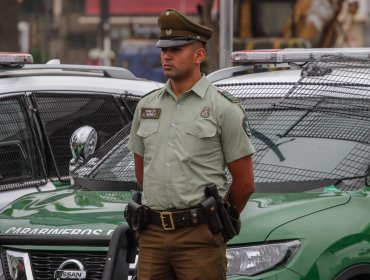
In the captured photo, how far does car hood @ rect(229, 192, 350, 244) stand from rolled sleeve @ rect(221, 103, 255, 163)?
1.35 feet

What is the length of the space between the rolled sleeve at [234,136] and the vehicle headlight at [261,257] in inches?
18.4

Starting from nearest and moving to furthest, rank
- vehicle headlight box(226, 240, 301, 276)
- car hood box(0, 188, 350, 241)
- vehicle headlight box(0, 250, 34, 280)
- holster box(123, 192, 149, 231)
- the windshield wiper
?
holster box(123, 192, 149, 231) → vehicle headlight box(226, 240, 301, 276) → car hood box(0, 188, 350, 241) → vehicle headlight box(0, 250, 34, 280) → the windshield wiper

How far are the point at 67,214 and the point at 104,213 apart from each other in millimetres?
207

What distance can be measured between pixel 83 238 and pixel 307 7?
16.7 meters

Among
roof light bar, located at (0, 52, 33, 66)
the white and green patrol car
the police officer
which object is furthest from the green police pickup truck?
roof light bar, located at (0, 52, 33, 66)

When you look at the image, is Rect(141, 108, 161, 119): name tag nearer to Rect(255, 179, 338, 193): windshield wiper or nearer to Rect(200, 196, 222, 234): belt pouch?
Rect(200, 196, 222, 234): belt pouch

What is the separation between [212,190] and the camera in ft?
16.8

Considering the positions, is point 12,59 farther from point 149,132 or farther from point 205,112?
point 205,112

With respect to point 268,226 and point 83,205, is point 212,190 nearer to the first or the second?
point 268,226

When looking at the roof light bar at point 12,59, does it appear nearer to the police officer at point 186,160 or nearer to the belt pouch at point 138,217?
the police officer at point 186,160

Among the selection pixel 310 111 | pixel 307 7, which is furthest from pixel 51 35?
pixel 310 111

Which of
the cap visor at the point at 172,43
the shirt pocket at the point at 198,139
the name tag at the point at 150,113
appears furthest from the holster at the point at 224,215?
the cap visor at the point at 172,43

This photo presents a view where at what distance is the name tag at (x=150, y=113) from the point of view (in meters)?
5.28

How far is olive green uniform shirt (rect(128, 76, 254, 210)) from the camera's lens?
16.9 ft
